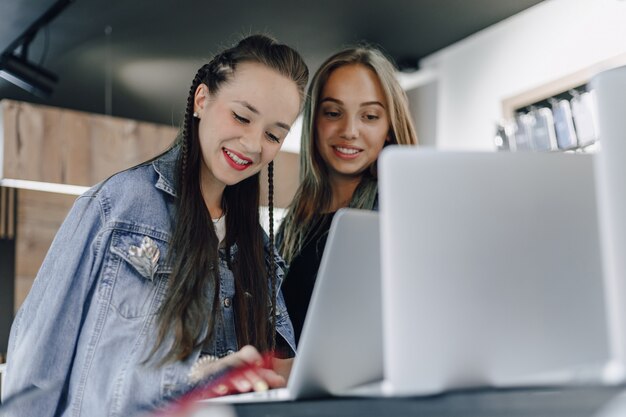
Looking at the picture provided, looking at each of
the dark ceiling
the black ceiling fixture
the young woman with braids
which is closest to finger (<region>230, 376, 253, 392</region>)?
the young woman with braids

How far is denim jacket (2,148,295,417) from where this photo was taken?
4.56 ft

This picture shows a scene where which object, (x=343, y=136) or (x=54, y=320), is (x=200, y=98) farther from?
(x=54, y=320)

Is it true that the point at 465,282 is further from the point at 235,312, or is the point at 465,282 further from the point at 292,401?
the point at 235,312

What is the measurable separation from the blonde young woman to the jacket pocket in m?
0.63

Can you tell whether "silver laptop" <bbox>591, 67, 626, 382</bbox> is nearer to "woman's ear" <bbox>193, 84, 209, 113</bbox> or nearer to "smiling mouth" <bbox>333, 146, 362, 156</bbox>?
"woman's ear" <bbox>193, 84, 209, 113</bbox>

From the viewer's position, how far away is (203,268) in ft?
5.42

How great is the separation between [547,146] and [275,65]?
2.59m

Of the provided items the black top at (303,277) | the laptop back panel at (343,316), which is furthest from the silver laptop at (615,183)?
the black top at (303,277)

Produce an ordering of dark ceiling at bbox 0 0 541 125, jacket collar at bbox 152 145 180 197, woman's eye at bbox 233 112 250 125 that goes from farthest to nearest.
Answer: dark ceiling at bbox 0 0 541 125 → woman's eye at bbox 233 112 250 125 → jacket collar at bbox 152 145 180 197

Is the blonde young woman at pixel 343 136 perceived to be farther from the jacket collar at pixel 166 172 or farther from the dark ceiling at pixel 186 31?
the dark ceiling at pixel 186 31

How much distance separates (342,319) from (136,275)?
0.73 metres

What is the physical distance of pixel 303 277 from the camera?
212 cm

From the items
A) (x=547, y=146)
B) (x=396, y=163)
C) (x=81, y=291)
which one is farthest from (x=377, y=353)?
(x=547, y=146)

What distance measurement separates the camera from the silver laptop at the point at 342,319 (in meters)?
0.87
